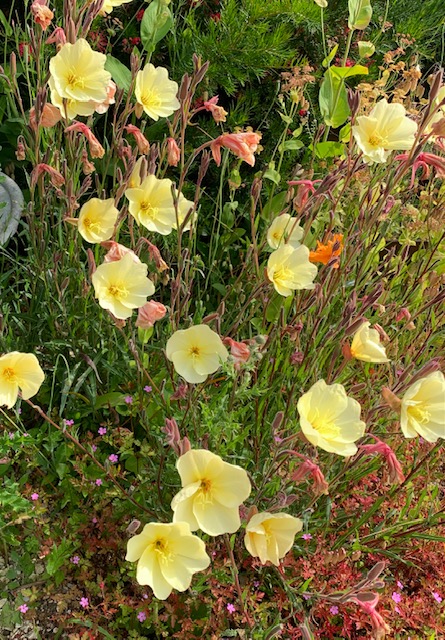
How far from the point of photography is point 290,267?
1.72m

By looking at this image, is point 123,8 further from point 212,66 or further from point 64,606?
point 64,606

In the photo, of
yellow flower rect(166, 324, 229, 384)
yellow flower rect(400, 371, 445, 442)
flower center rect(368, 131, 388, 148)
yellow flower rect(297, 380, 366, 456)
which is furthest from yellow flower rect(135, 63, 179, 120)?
yellow flower rect(400, 371, 445, 442)

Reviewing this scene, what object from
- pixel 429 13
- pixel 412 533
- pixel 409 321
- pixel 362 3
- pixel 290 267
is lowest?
pixel 412 533

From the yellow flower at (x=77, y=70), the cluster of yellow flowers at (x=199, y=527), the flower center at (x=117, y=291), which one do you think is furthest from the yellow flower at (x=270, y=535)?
the yellow flower at (x=77, y=70)

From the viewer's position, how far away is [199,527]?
1221mm

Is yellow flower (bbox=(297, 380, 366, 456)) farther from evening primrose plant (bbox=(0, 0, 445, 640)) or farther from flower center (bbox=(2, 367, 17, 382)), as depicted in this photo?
flower center (bbox=(2, 367, 17, 382))

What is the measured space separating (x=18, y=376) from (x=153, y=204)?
1.94 feet

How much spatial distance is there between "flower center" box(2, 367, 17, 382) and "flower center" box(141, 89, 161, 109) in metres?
0.83

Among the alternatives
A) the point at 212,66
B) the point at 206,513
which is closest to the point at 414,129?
the point at 206,513

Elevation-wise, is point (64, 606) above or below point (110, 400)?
below

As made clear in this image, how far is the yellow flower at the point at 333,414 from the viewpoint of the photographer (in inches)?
50.9

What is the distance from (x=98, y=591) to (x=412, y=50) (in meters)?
2.93

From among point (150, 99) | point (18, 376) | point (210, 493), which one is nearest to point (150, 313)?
point (18, 376)

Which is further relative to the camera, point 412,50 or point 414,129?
point 412,50
